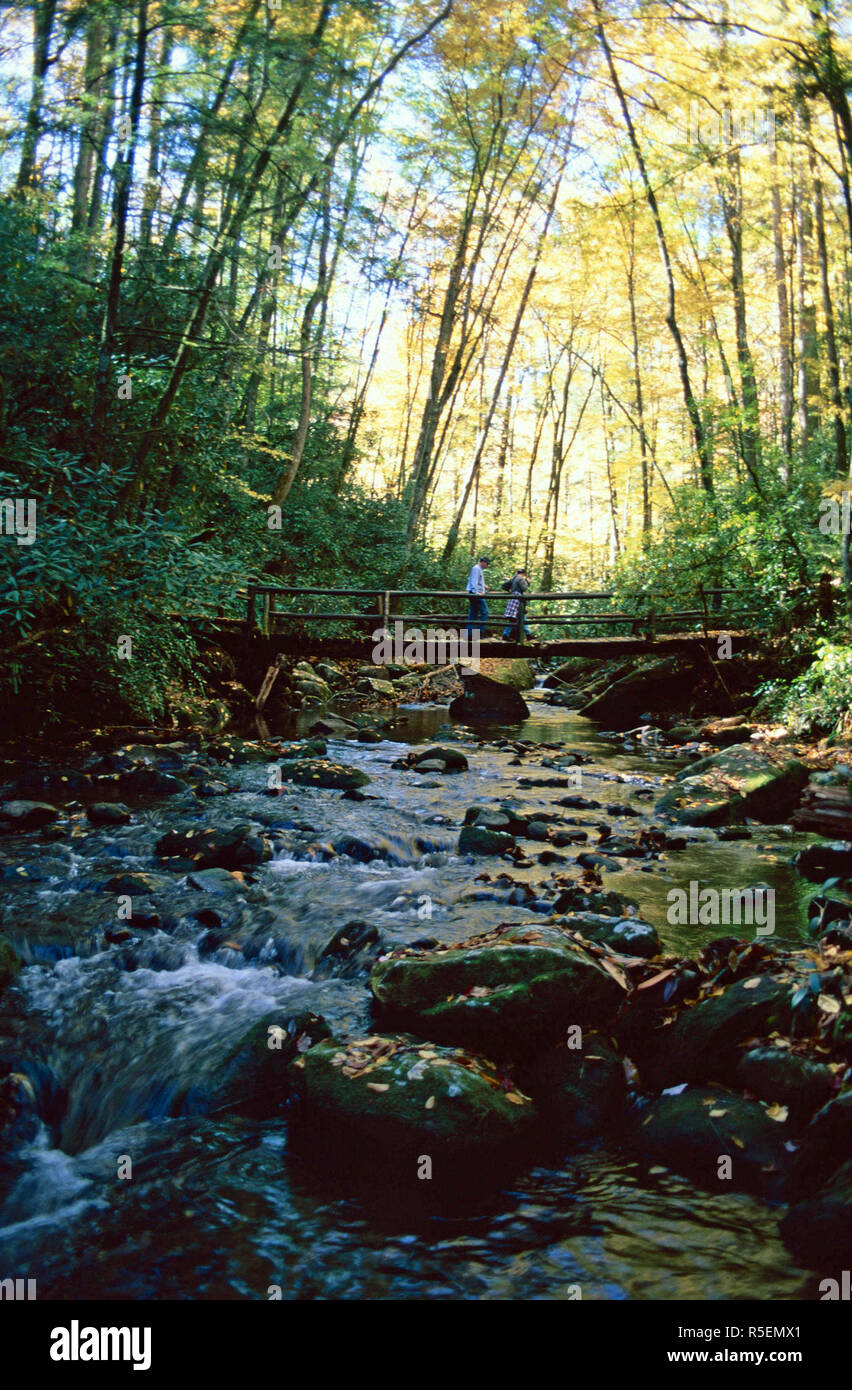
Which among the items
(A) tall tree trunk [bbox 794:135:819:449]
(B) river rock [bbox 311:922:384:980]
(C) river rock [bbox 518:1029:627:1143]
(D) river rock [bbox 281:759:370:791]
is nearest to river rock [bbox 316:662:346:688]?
(D) river rock [bbox 281:759:370:791]

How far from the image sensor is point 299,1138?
11.1 ft

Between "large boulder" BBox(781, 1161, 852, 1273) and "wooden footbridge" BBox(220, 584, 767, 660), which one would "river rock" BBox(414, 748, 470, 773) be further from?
"large boulder" BBox(781, 1161, 852, 1273)

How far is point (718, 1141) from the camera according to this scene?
314 centimetres

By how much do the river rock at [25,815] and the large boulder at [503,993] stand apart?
4277 mm

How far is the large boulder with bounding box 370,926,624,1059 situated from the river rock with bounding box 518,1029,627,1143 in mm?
115

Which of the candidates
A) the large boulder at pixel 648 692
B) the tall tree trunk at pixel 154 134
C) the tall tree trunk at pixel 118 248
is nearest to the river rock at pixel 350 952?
the tall tree trunk at pixel 118 248

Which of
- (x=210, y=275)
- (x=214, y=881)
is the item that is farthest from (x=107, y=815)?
(x=210, y=275)

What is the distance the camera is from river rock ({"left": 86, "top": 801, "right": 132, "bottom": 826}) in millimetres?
7406

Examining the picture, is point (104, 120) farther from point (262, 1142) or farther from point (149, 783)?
point (262, 1142)

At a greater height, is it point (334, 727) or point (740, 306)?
point (740, 306)

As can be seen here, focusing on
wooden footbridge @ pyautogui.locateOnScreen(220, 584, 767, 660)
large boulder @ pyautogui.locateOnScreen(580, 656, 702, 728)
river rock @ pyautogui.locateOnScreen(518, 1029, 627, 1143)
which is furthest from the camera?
large boulder @ pyautogui.locateOnScreen(580, 656, 702, 728)

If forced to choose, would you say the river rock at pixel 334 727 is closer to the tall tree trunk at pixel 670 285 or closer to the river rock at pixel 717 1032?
the tall tree trunk at pixel 670 285

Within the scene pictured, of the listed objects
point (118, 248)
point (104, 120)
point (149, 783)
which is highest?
A: point (104, 120)

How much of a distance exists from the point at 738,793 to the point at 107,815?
6.15 meters
